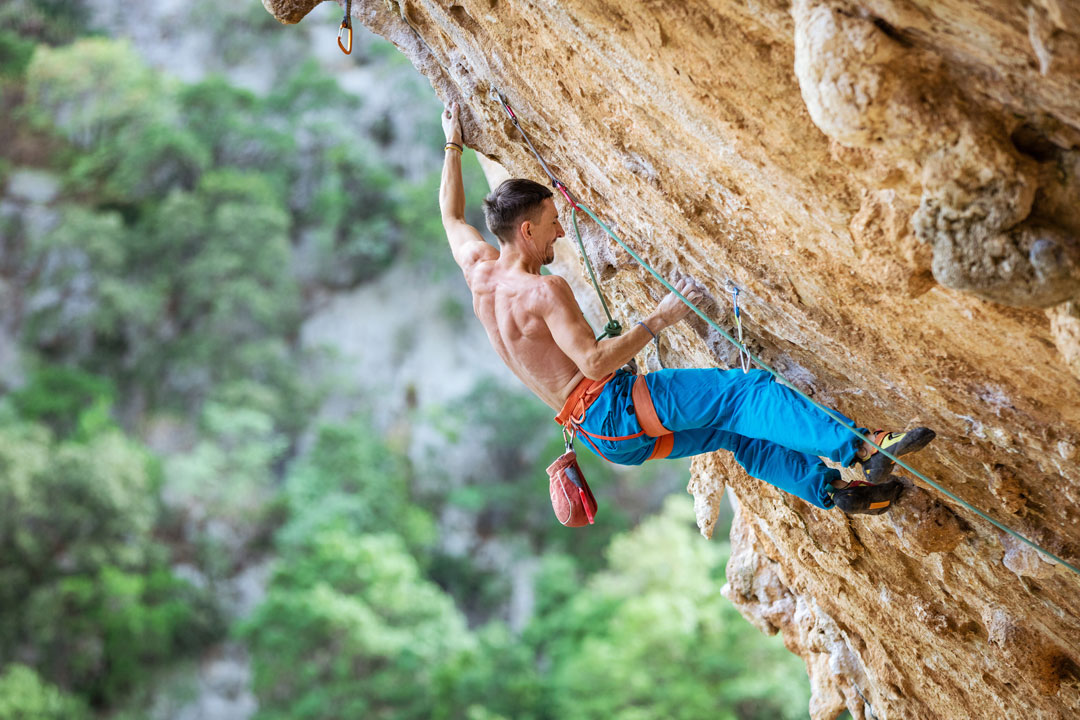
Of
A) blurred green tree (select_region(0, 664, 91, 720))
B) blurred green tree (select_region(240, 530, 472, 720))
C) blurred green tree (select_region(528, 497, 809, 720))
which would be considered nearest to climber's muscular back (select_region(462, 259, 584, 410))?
blurred green tree (select_region(528, 497, 809, 720))

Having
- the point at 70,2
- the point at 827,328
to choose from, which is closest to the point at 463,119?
the point at 827,328

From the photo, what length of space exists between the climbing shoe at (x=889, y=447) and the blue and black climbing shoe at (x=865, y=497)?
5.4 inches

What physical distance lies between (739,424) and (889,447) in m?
0.47

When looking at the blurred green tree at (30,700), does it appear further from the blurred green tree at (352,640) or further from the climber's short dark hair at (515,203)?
the climber's short dark hair at (515,203)

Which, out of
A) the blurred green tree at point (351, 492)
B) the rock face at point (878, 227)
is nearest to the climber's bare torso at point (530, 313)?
the rock face at point (878, 227)

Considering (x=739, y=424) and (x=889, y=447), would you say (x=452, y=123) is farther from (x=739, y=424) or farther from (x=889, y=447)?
(x=889, y=447)

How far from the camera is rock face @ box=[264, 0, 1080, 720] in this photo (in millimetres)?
1783

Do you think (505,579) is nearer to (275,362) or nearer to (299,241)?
(275,362)

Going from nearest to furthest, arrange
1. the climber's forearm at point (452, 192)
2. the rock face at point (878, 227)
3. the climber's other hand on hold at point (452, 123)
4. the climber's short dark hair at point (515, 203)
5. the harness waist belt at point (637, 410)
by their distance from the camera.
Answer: the rock face at point (878, 227)
the harness waist belt at point (637, 410)
the climber's short dark hair at point (515, 203)
the climber's forearm at point (452, 192)
the climber's other hand on hold at point (452, 123)

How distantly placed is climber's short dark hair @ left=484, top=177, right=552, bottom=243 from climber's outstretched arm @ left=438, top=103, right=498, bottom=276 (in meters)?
0.10

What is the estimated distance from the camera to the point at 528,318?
2891 millimetres

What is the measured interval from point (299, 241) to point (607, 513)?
33.5ft

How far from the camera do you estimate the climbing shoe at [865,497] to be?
9.00 ft

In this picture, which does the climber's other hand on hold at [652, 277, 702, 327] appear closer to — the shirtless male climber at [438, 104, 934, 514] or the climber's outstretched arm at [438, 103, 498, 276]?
the shirtless male climber at [438, 104, 934, 514]
